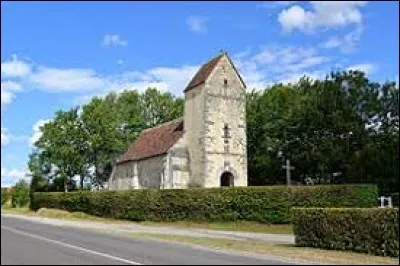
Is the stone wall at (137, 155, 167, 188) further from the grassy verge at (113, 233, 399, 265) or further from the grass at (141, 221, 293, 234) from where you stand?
the grassy verge at (113, 233, 399, 265)

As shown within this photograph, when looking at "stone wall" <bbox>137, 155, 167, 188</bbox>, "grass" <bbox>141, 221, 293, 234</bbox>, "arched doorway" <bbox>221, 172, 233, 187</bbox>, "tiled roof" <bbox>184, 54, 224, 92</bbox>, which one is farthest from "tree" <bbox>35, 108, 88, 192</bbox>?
"grass" <bbox>141, 221, 293, 234</bbox>

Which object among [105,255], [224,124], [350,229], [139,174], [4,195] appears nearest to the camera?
[4,195]

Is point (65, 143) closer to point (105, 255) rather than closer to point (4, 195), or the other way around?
point (105, 255)

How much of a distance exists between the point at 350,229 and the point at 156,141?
125 feet

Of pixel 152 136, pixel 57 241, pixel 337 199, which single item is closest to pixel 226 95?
pixel 152 136

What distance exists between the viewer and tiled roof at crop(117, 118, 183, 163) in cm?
5269

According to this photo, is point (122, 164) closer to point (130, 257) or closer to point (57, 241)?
point (57, 241)

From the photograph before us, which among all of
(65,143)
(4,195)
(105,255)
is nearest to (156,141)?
(65,143)

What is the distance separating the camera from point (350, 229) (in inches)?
→ 792

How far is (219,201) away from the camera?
38500mm

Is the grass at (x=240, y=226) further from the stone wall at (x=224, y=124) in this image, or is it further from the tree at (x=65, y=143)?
Answer: the tree at (x=65, y=143)

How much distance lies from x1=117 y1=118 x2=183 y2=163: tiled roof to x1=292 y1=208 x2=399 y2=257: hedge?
96.9ft

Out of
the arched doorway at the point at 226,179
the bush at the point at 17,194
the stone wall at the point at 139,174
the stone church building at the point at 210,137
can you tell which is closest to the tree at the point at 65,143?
the stone wall at the point at 139,174

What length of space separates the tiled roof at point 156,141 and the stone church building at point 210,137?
0.87 ft
